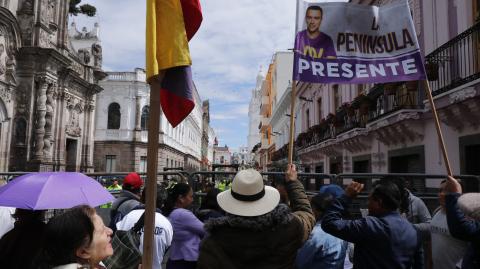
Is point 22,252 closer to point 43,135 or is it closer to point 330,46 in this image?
point 330,46

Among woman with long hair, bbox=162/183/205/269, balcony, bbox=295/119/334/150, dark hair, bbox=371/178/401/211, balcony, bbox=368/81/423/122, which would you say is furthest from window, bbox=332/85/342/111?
dark hair, bbox=371/178/401/211

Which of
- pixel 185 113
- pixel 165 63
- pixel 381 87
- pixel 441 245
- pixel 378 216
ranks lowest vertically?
pixel 441 245

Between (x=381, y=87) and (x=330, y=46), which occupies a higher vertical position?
(x=381, y=87)

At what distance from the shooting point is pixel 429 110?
800cm

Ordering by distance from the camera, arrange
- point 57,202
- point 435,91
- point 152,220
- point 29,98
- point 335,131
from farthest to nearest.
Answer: point 29,98, point 335,131, point 435,91, point 57,202, point 152,220

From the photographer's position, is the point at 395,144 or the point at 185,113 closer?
the point at 185,113

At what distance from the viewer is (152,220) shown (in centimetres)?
236

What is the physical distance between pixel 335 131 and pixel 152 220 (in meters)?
12.5

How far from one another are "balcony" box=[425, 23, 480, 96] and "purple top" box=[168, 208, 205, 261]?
505 cm

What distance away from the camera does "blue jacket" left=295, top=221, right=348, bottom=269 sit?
2.87 m

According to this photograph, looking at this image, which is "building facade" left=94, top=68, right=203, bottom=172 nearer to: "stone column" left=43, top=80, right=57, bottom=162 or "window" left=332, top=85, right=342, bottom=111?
"stone column" left=43, top=80, right=57, bottom=162

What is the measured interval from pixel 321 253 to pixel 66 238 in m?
1.81

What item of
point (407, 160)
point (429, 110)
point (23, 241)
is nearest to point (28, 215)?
point (23, 241)

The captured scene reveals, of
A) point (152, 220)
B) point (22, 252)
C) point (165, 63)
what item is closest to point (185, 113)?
point (165, 63)
